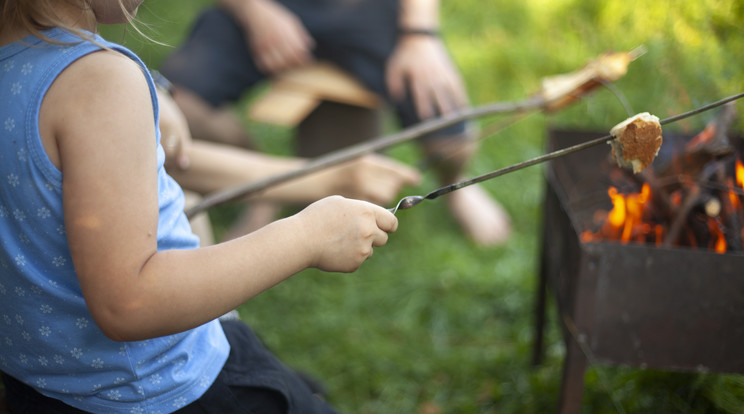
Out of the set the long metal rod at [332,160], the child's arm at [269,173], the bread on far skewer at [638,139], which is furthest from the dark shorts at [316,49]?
the bread on far skewer at [638,139]

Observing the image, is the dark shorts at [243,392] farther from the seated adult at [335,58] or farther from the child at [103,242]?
the seated adult at [335,58]

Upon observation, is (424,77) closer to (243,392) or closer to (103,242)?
(243,392)

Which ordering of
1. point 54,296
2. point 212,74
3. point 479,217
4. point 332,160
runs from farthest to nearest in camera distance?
point 479,217 < point 212,74 < point 332,160 < point 54,296

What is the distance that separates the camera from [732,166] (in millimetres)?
1590

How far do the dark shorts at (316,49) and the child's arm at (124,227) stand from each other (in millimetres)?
2073

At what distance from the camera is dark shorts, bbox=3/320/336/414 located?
1.04 metres

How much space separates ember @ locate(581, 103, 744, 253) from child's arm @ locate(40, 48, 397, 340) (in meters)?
0.90

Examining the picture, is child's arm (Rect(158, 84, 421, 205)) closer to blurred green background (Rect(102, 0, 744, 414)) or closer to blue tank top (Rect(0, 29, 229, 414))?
blurred green background (Rect(102, 0, 744, 414))

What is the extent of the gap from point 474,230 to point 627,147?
188 centimetres

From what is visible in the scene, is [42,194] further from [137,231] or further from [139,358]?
[139,358]

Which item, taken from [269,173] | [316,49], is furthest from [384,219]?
[316,49]

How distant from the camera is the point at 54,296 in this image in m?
0.93

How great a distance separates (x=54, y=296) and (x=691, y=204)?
128 cm

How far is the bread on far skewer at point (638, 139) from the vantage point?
1.07m
